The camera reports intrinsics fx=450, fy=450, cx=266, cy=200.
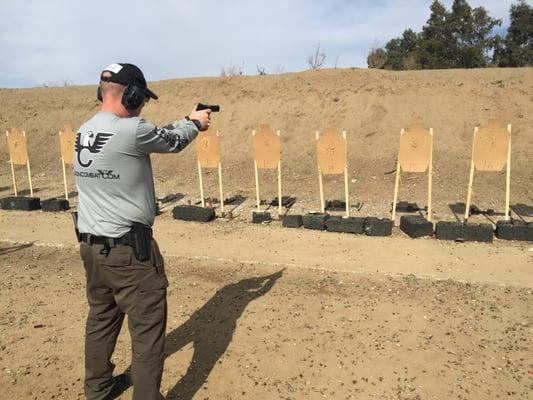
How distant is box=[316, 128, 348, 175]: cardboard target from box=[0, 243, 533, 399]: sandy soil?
8.56ft

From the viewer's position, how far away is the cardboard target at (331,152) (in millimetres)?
6645

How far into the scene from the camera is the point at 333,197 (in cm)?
855

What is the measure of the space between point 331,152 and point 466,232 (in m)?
2.23

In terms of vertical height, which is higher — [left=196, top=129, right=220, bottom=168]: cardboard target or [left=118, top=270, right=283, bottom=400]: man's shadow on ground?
[left=196, top=129, right=220, bottom=168]: cardboard target

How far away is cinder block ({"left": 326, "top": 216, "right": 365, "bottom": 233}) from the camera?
19.1ft

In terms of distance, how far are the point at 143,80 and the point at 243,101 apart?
37.6 feet

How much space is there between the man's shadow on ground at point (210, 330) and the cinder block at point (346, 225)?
177 centimetres

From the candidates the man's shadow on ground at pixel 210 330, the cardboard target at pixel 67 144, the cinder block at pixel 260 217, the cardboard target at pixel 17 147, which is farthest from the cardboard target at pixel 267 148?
the cardboard target at pixel 17 147

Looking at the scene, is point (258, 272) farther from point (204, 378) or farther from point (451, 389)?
point (451, 389)

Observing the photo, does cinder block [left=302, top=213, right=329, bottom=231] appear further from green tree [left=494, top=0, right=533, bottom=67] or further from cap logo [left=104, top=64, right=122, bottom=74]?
green tree [left=494, top=0, right=533, bottom=67]

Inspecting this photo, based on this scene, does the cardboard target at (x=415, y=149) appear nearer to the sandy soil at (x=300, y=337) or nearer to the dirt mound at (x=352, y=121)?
the dirt mound at (x=352, y=121)

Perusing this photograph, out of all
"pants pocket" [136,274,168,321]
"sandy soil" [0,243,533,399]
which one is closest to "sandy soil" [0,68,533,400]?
"sandy soil" [0,243,533,399]

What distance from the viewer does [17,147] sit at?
8.96 m

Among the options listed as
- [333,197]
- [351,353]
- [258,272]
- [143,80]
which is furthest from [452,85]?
[143,80]
